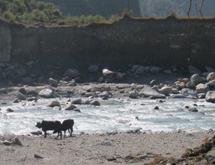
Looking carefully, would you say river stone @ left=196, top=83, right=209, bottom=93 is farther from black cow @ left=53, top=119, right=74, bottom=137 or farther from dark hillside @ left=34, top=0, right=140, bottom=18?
dark hillside @ left=34, top=0, right=140, bottom=18

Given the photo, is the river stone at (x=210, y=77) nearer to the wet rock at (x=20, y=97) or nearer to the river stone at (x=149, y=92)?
the river stone at (x=149, y=92)

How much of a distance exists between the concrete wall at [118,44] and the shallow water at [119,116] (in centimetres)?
788

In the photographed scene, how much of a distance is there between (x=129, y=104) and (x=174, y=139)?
27.7 feet

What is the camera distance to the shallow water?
53.5ft

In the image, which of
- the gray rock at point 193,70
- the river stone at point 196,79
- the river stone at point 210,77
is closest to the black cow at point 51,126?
the river stone at point 196,79

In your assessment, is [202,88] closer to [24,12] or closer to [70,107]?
[70,107]

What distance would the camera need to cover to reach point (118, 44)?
31422 millimetres

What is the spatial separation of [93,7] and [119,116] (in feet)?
233

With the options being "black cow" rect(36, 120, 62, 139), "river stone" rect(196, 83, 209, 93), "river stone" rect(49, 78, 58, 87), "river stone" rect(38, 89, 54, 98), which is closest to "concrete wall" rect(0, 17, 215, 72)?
"river stone" rect(49, 78, 58, 87)

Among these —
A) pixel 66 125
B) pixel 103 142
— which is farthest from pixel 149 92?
pixel 103 142

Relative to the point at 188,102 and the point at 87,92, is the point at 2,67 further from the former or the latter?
the point at 188,102

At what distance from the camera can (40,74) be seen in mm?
28875

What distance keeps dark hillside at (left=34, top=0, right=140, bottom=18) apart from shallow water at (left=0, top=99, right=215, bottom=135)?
6169cm

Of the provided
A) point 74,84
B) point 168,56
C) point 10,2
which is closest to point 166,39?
point 168,56
